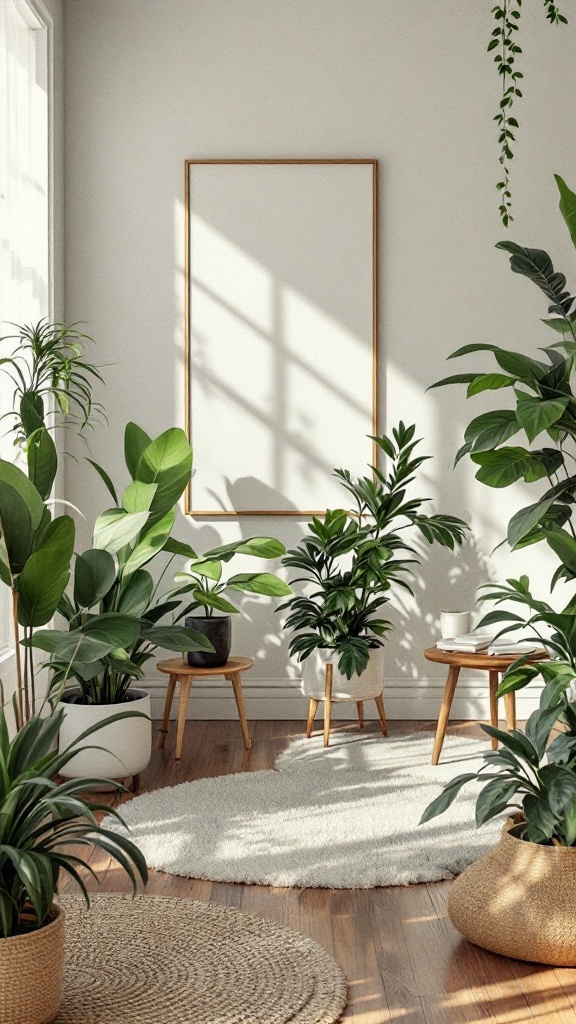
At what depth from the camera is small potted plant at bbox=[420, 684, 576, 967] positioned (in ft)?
7.57

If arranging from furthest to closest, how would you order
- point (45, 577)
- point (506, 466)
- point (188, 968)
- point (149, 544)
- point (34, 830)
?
point (149, 544), point (45, 577), point (506, 466), point (188, 968), point (34, 830)

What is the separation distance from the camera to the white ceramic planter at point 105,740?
11.6 ft

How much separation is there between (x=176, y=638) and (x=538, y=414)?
1.70 metres

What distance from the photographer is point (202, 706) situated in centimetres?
475

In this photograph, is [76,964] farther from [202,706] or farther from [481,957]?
[202,706]

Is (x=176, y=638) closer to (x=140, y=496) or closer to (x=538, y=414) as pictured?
(x=140, y=496)

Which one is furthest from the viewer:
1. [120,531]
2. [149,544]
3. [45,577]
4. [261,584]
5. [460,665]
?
[261,584]

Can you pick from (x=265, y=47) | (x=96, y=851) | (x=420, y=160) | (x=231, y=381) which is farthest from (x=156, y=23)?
(x=96, y=851)

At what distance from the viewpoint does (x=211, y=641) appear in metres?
4.07

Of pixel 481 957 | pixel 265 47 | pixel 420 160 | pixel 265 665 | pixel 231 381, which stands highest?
pixel 265 47

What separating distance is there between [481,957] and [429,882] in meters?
0.45

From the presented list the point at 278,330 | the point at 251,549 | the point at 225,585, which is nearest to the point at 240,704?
the point at 225,585

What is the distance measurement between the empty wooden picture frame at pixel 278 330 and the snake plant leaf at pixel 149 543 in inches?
41.1

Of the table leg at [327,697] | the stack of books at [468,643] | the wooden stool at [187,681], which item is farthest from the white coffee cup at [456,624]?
the wooden stool at [187,681]
